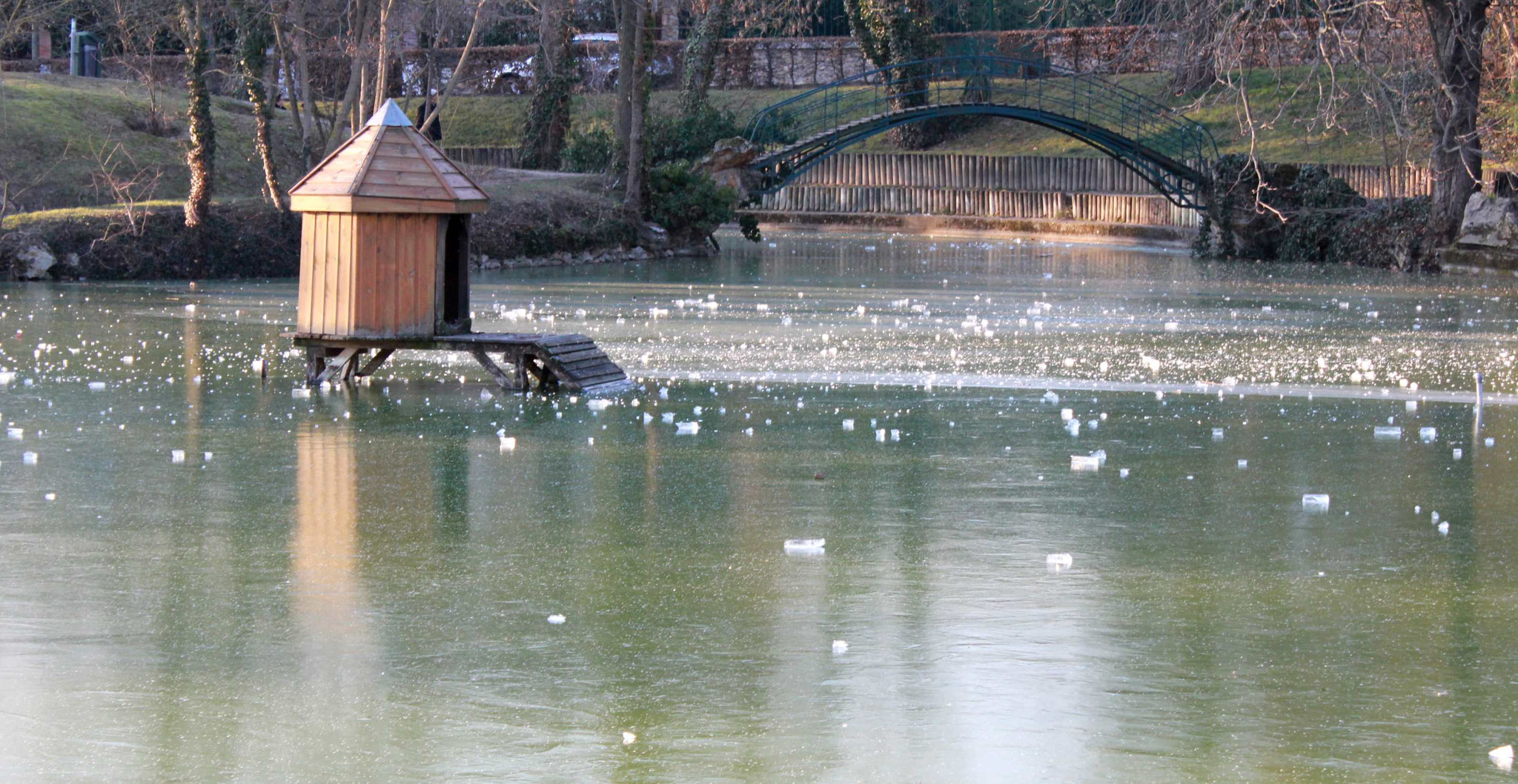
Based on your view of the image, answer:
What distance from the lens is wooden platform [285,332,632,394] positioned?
14.6 metres

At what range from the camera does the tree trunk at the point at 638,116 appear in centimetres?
3519

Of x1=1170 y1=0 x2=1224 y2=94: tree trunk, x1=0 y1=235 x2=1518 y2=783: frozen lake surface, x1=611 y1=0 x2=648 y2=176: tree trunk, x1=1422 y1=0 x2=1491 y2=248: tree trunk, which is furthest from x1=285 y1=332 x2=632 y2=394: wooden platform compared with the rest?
x1=611 y1=0 x2=648 y2=176: tree trunk

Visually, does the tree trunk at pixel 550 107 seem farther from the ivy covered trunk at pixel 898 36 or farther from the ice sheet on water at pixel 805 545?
the ice sheet on water at pixel 805 545

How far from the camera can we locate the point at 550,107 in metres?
45.8

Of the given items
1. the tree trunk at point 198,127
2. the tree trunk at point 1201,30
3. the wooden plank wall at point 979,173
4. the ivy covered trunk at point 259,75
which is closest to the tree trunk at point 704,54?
the wooden plank wall at point 979,173

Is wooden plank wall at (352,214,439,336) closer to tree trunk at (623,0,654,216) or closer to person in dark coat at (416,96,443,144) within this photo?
tree trunk at (623,0,654,216)

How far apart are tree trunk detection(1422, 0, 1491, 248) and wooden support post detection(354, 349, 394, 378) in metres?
16.7

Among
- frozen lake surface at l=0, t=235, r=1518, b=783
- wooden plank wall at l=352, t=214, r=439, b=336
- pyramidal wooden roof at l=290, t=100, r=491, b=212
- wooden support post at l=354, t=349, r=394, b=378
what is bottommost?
frozen lake surface at l=0, t=235, r=1518, b=783

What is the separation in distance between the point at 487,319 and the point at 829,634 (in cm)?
1485

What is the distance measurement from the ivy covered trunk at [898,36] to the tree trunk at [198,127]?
25486 mm

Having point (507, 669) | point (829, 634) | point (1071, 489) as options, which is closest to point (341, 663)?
point (507, 669)

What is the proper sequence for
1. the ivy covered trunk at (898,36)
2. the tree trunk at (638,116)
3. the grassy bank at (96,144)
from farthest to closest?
the ivy covered trunk at (898,36)
the tree trunk at (638,116)
the grassy bank at (96,144)

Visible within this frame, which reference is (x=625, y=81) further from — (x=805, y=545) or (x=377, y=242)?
(x=805, y=545)

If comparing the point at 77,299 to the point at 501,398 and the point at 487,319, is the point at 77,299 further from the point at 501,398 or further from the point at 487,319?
the point at 501,398
